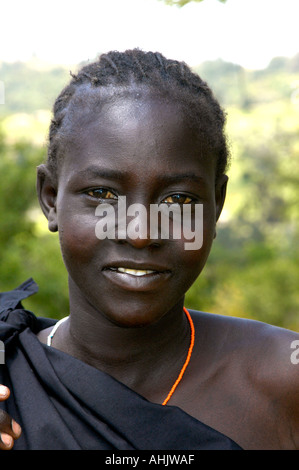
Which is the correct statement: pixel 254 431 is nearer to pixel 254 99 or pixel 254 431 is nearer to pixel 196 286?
pixel 196 286

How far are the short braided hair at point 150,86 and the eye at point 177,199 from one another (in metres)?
0.19

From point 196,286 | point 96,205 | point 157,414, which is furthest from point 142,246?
point 196,286

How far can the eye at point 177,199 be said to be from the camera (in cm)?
187

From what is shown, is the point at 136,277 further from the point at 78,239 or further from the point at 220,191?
the point at 220,191

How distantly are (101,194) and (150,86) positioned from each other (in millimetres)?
361

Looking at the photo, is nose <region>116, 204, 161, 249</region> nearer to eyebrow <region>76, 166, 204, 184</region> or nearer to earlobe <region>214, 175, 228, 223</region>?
eyebrow <region>76, 166, 204, 184</region>

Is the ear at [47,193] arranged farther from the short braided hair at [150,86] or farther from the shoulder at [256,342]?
the shoulder at [256,342]

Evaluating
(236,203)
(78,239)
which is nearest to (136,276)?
(78,239)

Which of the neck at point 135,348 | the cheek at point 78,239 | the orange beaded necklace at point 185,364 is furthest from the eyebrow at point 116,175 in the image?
the orange beaded necklace at point 185,364

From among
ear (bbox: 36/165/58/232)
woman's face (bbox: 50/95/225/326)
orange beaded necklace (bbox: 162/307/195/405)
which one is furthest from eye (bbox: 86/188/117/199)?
orange beaded necklace (bbox: 162/307/195/405)

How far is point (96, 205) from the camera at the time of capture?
186 centimetres

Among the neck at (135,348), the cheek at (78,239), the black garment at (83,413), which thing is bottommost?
the black garment at (83,413)

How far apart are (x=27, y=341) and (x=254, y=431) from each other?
2.52 feet

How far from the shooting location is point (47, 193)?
2139 mm
